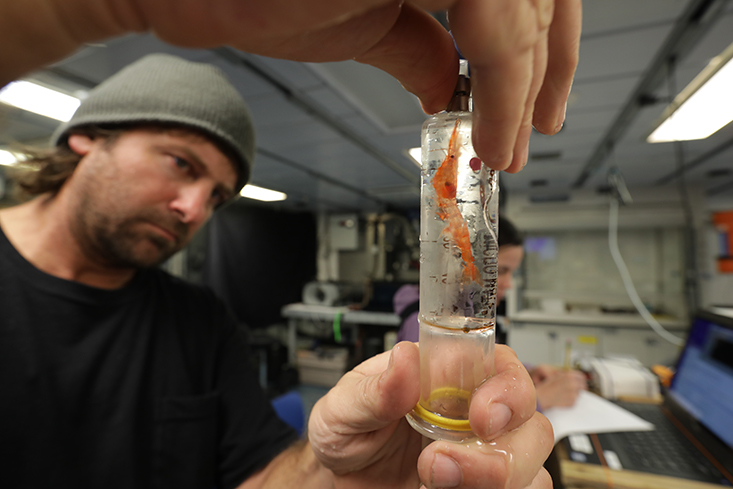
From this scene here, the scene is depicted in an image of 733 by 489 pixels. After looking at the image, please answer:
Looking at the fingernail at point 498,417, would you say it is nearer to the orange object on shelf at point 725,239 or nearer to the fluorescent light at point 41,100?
the fluorescent light at point 41,100

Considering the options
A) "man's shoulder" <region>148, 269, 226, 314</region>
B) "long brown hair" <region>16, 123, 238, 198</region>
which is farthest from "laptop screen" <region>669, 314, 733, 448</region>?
"long brown hair" <region>16, 123, 238, 198</region>

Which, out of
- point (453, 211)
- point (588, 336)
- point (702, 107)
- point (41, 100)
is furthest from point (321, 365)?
point (453, 211)

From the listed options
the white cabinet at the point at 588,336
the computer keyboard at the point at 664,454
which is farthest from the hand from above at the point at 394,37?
the white cabinet at the point at 588,336

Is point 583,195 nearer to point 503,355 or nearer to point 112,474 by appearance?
point 503,355

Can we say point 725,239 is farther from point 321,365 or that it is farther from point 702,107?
point 321,365

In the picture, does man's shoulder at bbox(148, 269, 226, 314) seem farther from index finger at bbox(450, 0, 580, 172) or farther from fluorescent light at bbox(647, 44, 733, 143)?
fluorescent light at bbox(647, 44, 733, 143)
